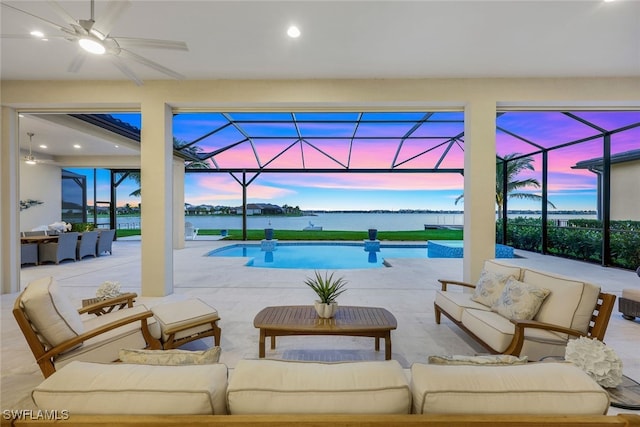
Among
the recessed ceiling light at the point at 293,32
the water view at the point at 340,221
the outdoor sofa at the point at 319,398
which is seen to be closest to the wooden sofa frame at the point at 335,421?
the outdoor sofa at the point at 319,398

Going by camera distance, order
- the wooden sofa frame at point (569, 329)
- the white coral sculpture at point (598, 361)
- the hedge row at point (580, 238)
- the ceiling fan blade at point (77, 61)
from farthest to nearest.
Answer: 1. the hedge row at point (580, 238)
2. the ceiling fan blade at point (77, 61)
3. the wooden sofa frame at point (569, 329)
4. the white coral sculpture at point (598, 361)

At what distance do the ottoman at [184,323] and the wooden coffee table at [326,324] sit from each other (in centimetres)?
56

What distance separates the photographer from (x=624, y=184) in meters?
7.59

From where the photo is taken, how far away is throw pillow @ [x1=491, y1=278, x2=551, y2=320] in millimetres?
2529

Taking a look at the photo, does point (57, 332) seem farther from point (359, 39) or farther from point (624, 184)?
point (624, 184)

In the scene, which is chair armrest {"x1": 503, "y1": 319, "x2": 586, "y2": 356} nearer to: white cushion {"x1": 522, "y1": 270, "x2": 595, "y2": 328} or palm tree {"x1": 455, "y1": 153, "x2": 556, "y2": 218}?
white cushion {"x1": 522, "y1": 270, "x2": 595, "y2": 328}

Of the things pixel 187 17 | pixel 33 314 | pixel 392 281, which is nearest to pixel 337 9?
pixel 187 17

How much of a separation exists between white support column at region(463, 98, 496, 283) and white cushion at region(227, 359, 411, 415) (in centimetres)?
419

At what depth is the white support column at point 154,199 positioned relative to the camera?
4613 mm

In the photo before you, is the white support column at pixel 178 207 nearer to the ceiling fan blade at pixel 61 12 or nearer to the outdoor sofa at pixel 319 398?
the ceiling fan blade at pixel 61 12

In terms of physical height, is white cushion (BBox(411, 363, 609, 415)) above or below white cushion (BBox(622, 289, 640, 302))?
above

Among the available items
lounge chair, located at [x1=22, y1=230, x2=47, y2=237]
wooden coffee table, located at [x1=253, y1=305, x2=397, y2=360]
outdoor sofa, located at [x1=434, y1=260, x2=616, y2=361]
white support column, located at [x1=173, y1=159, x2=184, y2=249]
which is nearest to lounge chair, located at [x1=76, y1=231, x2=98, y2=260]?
lounge chair, located at [x1=22, y1=230, x2=47, y2=237]

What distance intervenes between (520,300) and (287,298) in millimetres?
3122

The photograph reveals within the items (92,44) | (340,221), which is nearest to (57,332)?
(92,44)
